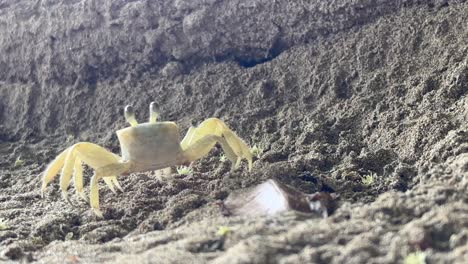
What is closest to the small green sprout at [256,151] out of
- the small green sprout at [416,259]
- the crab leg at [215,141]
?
the crab leg at [215,141]

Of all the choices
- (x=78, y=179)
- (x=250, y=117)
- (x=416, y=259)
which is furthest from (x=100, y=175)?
(x=416, y=259)

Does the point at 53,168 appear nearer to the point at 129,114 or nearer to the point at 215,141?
the point at 129,114

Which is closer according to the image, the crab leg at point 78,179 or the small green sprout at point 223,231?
the small green sprout at point 223,231

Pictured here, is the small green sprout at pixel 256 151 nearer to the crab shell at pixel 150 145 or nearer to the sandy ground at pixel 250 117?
the sandy ground at pixel 250 117

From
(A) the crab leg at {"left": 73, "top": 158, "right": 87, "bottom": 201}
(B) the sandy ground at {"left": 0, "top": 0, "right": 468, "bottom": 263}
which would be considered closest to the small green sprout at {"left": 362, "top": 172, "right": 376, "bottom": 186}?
(B) the sandy ground at {"left": 0, "top": 0, "right": 468, "bottom": 263}

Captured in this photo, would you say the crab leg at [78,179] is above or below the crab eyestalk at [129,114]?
below

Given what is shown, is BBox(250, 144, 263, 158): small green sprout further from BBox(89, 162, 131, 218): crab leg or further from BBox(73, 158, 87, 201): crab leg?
BBox(73, 158, 87, 201): crab leg
